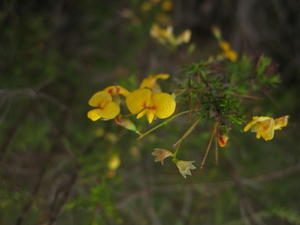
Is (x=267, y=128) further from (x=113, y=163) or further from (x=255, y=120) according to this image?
(x=113, y=163)

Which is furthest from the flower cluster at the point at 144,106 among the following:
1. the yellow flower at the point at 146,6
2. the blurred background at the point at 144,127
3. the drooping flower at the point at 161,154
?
the yellow flower at the point at 146,6

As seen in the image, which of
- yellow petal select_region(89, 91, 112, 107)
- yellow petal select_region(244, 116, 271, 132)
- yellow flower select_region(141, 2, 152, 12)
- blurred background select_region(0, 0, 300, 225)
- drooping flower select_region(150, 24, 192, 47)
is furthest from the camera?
yellow flower select_region(141, 2, 152, 12)

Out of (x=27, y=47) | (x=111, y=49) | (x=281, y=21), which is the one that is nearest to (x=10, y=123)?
(x=27, y=47)

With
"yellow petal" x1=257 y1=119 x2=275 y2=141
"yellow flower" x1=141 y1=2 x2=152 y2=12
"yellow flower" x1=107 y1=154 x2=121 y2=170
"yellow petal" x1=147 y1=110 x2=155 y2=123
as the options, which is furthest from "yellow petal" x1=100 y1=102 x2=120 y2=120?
"yellow flower" x1=141 y1=2 x2=152 y2=12

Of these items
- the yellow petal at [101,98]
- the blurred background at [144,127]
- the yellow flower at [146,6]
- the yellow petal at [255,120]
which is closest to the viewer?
the yellow petal at [255,120]

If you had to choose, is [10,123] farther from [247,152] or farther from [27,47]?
[247,152]

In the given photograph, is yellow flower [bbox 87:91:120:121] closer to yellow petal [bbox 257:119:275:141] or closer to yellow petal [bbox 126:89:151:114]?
yellow petal [bbox 126:89:151:114]

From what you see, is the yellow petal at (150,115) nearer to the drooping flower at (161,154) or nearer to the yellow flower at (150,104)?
the yellow flower at (150,104)
